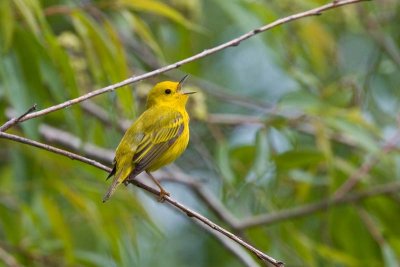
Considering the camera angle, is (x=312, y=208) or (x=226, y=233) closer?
(x=226, y=233)

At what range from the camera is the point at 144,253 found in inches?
379

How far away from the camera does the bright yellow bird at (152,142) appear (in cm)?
445

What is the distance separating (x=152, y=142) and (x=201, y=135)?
3.92 m

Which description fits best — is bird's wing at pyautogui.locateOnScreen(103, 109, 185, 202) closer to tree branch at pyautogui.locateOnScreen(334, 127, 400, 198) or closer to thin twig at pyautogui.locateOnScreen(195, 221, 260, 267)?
thin twig at pyautogui.locateOnScreen(195, 221, 260, 267)

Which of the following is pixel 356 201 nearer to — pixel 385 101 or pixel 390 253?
pixel 390 253

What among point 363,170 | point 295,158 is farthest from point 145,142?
point 363,170

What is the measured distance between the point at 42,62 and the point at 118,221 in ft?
6.23

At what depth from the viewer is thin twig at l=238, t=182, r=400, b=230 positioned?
656cm

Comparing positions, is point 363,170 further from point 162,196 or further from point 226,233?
point 226,233

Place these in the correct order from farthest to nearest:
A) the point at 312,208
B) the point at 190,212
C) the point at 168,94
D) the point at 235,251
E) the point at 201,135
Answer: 1. the point at 201,135
2. the point at 312,208
3. the point at 235,251
4. the point at 168,94
5. the point at 190,212

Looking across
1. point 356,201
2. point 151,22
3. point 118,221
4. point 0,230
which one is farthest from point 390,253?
point 0,230

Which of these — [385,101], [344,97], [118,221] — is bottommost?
[118,221]

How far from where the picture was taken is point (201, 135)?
8.70 meters

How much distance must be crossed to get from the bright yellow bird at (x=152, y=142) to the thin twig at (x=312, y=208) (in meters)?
1.38
